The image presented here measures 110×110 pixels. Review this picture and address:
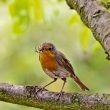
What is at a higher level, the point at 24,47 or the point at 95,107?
the point at 24,47

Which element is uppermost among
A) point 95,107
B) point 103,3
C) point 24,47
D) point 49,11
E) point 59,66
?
point 24,47

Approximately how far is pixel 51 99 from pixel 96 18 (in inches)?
16.5

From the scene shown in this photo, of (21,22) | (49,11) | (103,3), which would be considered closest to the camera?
(103,3)

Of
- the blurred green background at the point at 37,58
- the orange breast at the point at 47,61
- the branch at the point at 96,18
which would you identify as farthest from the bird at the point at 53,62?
the blurred green background at the point at 37,58

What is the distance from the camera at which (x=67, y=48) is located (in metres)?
5.65

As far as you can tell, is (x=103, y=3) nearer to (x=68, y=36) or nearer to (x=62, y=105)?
(x=62, y=105)

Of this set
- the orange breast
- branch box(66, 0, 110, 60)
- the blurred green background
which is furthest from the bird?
the blurred green background

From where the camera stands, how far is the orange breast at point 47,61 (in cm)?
235

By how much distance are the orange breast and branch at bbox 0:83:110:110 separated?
0.21 m

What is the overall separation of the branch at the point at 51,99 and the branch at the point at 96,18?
0.20m

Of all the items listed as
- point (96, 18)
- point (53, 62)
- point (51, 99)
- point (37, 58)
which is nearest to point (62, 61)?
point (53, 62)

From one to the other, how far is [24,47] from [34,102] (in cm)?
371

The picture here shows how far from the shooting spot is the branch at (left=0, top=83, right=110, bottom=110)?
1.90 meters

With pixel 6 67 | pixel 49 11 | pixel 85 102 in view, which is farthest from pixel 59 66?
pixel 6 67
